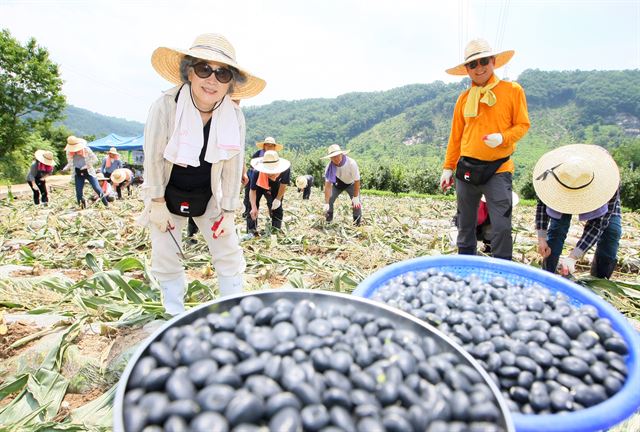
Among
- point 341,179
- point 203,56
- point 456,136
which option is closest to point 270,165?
point 341,179

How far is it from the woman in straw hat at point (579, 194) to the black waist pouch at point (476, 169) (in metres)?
0.33

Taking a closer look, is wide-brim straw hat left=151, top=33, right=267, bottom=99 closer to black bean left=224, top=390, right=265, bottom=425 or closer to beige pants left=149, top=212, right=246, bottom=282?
beige pants left=149, top=212, right=246, bottom=282

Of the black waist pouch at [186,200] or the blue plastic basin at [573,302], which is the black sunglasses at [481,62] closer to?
the blue plastic basin at [573,302]

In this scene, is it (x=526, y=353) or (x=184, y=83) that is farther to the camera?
(x=184, y=83)

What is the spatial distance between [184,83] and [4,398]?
214 cm

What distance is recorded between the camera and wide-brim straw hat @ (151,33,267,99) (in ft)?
7.13

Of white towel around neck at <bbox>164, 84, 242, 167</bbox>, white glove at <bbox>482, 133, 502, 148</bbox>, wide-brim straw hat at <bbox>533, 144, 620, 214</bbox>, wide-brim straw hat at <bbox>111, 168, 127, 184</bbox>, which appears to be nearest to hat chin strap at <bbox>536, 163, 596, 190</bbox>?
wide-brim straw hat at <bbox>533, 144, 620, 214</bbox>

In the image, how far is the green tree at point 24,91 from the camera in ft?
83.3

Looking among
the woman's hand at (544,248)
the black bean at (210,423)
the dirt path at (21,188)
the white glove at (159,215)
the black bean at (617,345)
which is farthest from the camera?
the dirt path at (21,188)

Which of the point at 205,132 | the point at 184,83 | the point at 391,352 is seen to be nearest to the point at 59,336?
the point at 205,132

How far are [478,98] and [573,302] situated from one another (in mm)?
1986

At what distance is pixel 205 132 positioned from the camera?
2346mm

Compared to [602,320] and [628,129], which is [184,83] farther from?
[628,129]

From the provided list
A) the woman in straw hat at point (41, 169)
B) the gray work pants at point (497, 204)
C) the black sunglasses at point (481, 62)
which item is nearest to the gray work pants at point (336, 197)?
the gray work pants at point (497, 204)
